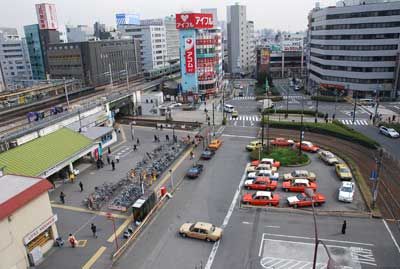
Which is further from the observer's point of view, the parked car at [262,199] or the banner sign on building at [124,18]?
the banner sign on building at [124,18]

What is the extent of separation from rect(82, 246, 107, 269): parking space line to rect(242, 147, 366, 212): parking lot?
1444 centimetres

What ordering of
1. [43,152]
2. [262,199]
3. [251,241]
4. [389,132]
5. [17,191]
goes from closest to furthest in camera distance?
1. [17,191]
2. [251,241]
3. [262,199]
4. [43,152]
5. [389,132]

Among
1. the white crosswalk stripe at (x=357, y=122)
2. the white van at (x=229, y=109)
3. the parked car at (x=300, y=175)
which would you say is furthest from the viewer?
the white van at (x=229, y=109)

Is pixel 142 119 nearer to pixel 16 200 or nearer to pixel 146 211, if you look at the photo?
pixel 146 211

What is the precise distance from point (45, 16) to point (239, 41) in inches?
2857

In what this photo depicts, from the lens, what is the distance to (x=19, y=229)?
21688mm

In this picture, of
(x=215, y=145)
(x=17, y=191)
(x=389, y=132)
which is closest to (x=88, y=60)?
(x=215, y=145)

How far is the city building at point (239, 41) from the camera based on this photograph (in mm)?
126938

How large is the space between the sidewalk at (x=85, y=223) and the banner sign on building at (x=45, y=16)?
9079 centimetres

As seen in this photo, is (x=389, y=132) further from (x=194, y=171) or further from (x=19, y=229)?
(x=19, y=229)

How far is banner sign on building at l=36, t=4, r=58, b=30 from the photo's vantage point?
→ 111 meters

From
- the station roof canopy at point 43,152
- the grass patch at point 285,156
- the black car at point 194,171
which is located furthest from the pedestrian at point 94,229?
the grass patch at point 285,156

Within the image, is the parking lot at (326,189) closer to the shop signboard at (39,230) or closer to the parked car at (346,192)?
the parked car at (346,192)

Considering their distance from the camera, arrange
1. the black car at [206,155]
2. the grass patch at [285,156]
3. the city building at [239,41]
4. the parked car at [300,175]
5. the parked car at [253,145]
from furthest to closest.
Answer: the city building at [239,41]
the parked car at [253,145]
the black car at [206,155]
the grass patch at [285,156]
the parked car at [300,175]
